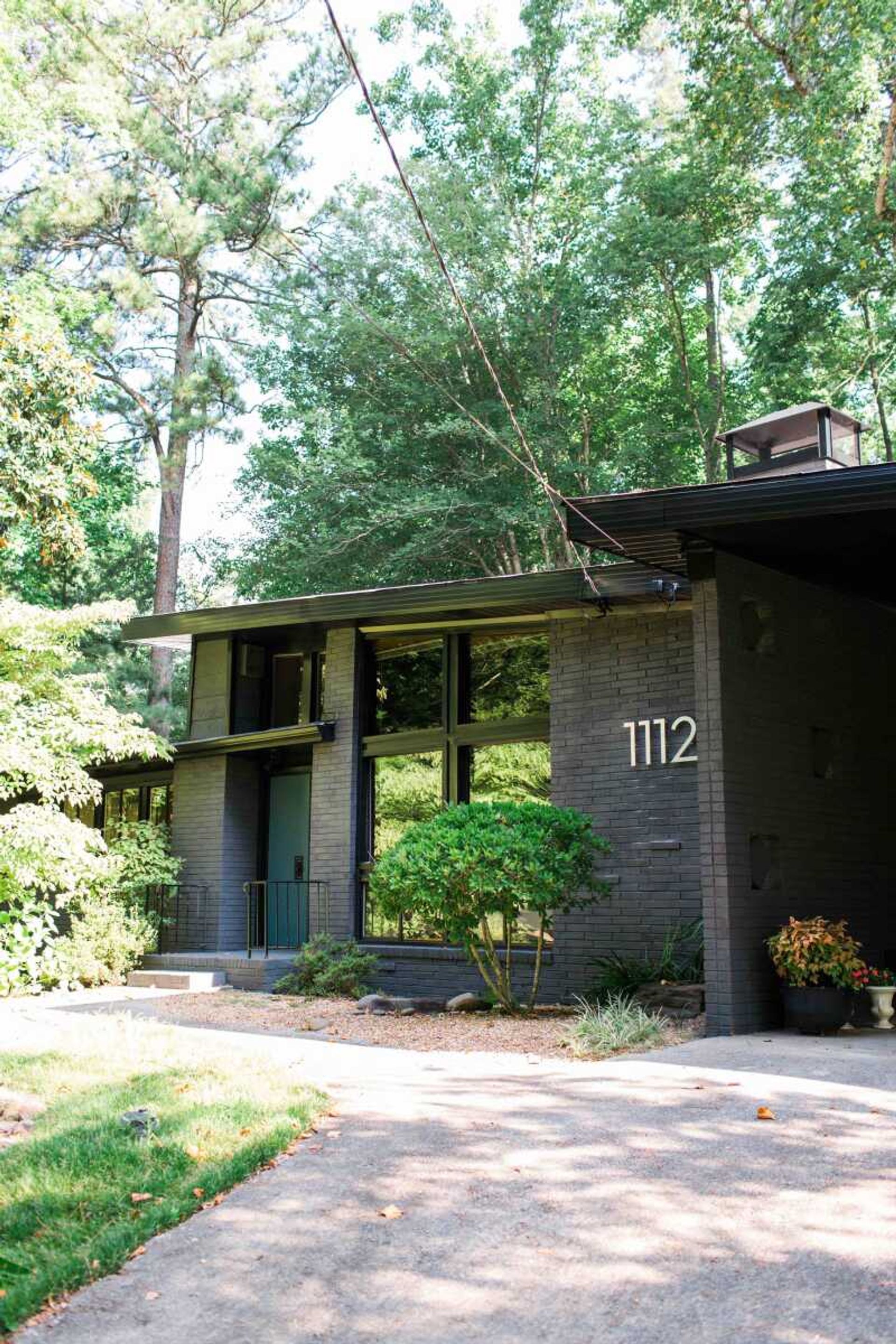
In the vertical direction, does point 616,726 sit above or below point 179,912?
above

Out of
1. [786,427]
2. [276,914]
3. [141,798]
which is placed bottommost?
[276,914]

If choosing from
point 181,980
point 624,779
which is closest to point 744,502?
point 624,779

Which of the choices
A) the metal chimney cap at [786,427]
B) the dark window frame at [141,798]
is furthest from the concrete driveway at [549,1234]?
the dark window frame at [141,798]

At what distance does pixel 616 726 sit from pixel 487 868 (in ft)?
7.61

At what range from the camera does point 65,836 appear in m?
9.62

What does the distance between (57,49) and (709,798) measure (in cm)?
2211

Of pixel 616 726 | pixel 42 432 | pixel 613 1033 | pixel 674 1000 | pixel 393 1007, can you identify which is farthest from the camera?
pixel 42 432

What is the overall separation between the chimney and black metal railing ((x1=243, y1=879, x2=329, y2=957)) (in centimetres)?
650

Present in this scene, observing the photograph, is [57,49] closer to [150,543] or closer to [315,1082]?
[150,543]

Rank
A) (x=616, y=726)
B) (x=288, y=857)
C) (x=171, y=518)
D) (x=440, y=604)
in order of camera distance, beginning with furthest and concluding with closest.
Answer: (x=171, y=518) → (x=288, y=857) → (x=440, y=604) → (x=616, y=726)

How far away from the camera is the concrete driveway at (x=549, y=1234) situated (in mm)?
3014

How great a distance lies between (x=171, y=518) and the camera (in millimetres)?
24156

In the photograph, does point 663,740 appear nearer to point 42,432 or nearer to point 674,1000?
point 674,1000

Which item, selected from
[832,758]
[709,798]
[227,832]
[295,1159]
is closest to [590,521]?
[709,798]
